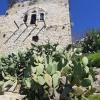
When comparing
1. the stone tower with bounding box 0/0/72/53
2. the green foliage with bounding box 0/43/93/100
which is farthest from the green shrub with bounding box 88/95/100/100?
the stone tower with bounding box 0/0/72/53

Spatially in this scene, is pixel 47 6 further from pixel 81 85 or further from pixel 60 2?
pixel 81 85

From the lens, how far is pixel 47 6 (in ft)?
87.0

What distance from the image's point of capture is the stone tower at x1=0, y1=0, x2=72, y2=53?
2450cm

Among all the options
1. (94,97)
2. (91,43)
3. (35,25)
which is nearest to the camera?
(94,97)

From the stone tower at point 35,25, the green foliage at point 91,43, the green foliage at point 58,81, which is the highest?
the stone tower at point 35,25

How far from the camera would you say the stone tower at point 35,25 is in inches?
965

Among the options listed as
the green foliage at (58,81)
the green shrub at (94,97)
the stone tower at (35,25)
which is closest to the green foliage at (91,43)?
the stone tower at (35,25)

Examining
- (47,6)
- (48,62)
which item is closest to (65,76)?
(48,62)

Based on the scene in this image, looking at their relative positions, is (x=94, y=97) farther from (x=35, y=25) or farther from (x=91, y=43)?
(x=35, y=25)

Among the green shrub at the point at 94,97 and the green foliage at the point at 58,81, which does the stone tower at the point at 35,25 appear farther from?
the green shrub at the point at 94,97

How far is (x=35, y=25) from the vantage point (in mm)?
25438

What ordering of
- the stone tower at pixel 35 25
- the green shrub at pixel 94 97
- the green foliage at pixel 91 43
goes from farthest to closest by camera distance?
the stone tower at pixel 35 25, the green foliage at pixel 91 43, the green shrub at pixel 94 97

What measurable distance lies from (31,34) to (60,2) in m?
4.00

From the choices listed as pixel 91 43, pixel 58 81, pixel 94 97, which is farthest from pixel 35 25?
pixel 94 97
